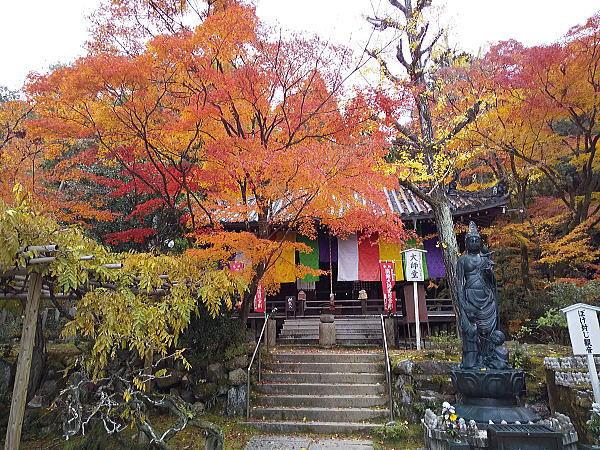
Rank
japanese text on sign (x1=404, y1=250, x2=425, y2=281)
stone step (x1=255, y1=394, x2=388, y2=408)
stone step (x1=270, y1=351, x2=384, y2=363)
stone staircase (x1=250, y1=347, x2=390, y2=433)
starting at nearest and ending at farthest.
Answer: stone staircase (x1=250, y1=347, x2=390, y2=433), stone step (x1=255, y1=394, x2=388, y2=408), stone step (x1=270, y1=351, x2=384, y2=363), japanese text on sign (x1=404, y1=250, x2=425, y2=281)

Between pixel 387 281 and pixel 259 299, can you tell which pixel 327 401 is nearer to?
pixel 259 299

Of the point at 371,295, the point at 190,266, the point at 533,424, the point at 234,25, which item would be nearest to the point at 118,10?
the point at 234,25

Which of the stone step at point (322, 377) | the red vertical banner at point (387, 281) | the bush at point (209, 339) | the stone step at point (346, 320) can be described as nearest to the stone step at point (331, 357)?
the stone step at point (322, 377)

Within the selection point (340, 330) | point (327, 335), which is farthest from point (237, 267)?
point (340, 330)

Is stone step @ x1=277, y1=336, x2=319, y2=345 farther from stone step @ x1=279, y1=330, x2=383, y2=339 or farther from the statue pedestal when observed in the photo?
the statue pedestal

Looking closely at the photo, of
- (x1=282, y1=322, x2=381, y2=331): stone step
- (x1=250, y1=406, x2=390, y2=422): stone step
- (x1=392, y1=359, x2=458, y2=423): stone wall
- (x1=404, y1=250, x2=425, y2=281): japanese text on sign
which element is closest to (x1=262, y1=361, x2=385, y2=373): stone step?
(x1=392, y1=359, x2=458, y2=423): stone wall

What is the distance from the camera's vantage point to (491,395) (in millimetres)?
6496

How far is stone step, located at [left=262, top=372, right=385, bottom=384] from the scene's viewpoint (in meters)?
9.88

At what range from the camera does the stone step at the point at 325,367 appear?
10227 millimetres

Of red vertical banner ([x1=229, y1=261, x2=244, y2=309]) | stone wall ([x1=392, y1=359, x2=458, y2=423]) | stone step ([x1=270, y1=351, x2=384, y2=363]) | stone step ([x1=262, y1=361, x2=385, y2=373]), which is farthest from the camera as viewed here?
red vertical banner ([x1=229, y1=261, x2=244, y2=309])

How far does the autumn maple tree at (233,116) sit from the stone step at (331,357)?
98.8 inches

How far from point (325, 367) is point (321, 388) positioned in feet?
2.79

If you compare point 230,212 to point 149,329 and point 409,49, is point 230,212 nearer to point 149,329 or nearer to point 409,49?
point 149,329

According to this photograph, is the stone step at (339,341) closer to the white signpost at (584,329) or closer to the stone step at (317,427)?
the stone step at (317,427)
